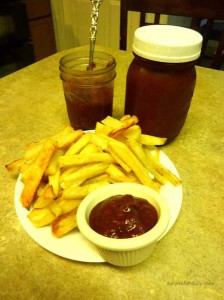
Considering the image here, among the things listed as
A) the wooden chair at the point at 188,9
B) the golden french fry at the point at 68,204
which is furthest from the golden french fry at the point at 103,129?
the wooden chair at the point at 188,9

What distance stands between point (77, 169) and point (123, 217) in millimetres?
224

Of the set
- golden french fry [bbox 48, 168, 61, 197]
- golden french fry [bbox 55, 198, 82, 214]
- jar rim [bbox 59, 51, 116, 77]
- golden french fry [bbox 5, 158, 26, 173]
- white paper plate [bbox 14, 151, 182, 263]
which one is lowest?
white paper plate [bbox 14, 151, 182, 263]

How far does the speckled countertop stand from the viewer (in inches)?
22.3

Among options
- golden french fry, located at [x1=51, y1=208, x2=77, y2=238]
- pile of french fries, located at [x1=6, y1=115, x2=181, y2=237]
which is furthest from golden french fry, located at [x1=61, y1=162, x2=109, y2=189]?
golden french fry, located at [x1=51, y1=208, x2=77, y2=238]

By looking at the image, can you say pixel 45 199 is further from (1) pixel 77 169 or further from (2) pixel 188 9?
(2) pixel 188 9

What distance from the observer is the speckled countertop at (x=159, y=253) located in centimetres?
57

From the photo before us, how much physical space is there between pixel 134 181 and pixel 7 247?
1.22 ft

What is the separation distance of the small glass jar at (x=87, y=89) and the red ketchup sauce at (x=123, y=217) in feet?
1.43

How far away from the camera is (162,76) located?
0.79 m

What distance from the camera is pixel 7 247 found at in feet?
2.15

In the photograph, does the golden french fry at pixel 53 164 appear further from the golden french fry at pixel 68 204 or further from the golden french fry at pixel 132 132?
the golden french fry at pixel 132 132

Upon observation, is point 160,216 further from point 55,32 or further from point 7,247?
point 55,32

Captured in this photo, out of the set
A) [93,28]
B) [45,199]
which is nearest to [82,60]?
[93,28]

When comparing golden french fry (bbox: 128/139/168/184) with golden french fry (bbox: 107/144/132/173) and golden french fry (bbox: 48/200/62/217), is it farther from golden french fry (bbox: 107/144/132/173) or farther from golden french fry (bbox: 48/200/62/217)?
golden french fry (bbox: 48/200/62/217)
